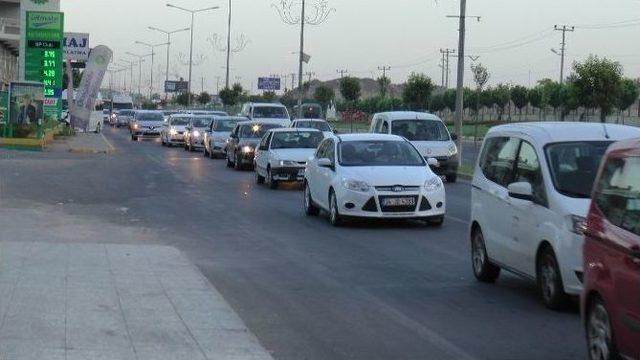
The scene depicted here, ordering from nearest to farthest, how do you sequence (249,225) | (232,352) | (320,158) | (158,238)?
(232,352)
(158,238)
(249,225)
(320,158)

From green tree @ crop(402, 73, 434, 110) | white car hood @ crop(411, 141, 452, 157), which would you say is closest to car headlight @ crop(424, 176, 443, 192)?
white car hood @ crop(411, 141, 452, 157)

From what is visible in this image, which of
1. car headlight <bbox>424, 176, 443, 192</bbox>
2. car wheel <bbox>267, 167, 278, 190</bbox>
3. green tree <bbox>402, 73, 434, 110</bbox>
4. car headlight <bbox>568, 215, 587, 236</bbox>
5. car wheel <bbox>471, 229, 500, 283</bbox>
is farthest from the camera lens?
green tree <bbox>402, 73, 434, 110</bbox>

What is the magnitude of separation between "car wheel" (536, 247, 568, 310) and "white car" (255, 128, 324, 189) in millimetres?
15490

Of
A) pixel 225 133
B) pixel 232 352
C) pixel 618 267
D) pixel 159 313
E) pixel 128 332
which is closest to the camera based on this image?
pixel 618 267

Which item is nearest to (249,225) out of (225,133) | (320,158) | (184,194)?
(320,158)

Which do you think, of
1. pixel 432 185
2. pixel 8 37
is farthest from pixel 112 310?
pixel 8 37

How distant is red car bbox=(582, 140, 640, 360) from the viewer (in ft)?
21.2

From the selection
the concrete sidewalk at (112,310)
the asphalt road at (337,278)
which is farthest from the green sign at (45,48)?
the concrete sidewalk at (112,310)

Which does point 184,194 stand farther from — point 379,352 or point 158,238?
point 379,352

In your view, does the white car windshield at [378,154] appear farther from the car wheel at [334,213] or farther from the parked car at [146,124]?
the parked car at [146,124]

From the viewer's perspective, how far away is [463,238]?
51.8 ft

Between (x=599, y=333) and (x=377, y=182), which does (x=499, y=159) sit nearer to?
(x=599, y=333)

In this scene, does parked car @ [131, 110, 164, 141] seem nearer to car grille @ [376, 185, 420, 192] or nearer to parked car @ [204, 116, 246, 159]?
parked car @ [204, 116, 246, 159]

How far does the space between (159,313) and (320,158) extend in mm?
10271
